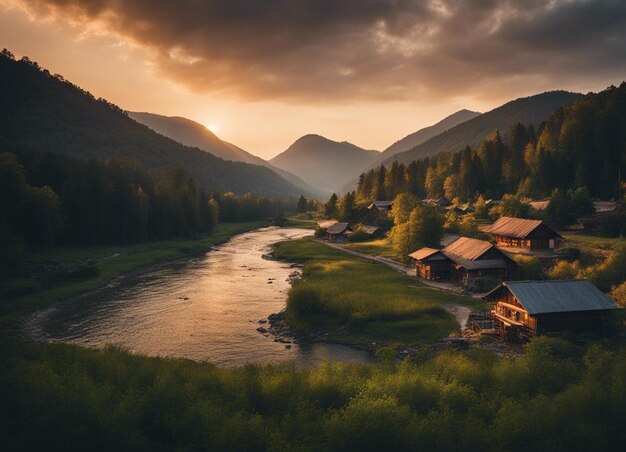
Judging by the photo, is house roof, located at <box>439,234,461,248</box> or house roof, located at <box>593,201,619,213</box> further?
house roof, located at <box>593,201,619,213</box>

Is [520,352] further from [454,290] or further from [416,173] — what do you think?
[416,173]

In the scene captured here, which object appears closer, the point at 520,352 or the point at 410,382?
Result: the point at 410,382

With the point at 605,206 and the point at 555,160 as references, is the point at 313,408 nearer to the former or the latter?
the point at 605,206

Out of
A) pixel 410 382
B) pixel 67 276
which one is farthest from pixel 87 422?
pixel 67 276

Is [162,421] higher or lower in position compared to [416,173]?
lower

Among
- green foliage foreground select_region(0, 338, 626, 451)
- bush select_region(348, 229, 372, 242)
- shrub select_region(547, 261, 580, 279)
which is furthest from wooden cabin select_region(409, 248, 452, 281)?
bush select_region(348, 229, 372, 242)

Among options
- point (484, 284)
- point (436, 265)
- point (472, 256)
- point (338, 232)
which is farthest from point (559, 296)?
point (338, 232)

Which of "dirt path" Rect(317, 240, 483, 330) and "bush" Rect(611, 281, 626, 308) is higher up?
"bush" Rect(611, 281, 626, 308)

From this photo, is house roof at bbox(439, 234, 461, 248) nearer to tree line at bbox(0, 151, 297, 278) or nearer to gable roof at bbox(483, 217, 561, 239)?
gable roof at bbox(483, 217, 561, 239)
